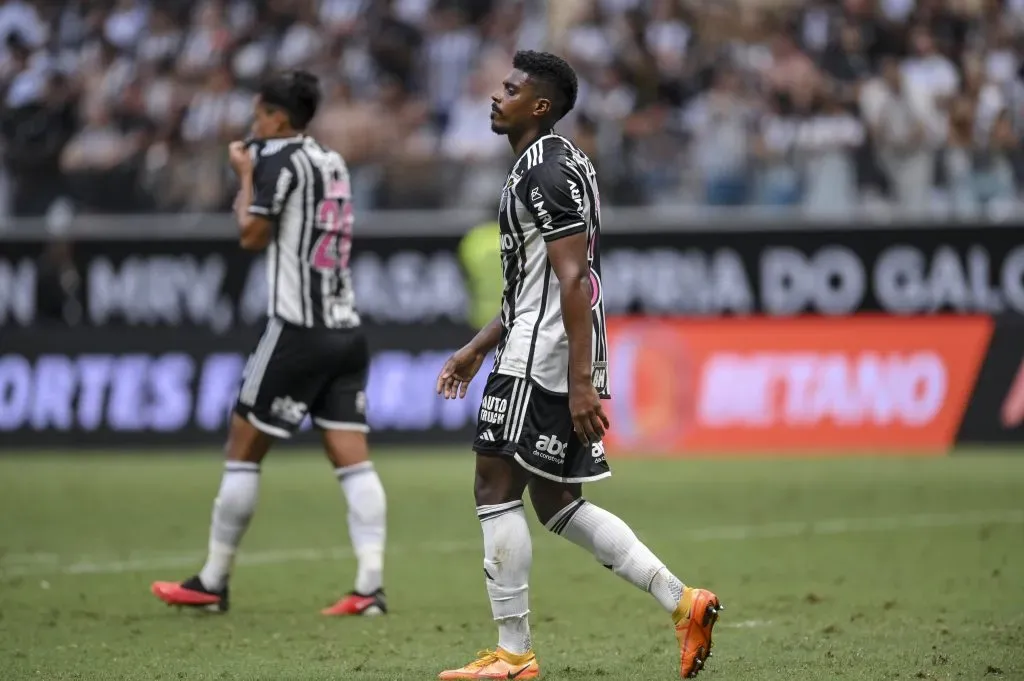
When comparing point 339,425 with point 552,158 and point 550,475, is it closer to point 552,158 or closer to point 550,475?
point 550,475

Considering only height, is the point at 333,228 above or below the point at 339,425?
above

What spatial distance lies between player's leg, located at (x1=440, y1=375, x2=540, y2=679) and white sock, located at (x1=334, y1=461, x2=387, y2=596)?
216 centimetres

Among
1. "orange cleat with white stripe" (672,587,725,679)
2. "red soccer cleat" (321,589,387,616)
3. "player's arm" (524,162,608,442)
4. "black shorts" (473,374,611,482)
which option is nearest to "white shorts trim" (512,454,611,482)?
"black shorts" (473,374,611,482)

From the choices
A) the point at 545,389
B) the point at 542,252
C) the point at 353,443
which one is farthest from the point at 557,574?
the point at 542,252

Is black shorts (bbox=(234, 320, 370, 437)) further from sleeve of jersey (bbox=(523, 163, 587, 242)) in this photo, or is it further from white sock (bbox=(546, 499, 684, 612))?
sleeve of jersey (bbox=(523, 163, 587, 242))

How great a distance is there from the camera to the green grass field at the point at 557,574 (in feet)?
22.8

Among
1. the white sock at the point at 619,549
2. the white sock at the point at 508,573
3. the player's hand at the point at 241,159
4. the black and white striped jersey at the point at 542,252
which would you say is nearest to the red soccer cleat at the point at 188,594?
the player's hand at the point at 241,159

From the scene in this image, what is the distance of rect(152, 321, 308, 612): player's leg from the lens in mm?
8430

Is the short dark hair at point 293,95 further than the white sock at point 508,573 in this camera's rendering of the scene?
Yes

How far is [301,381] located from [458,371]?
1893mm

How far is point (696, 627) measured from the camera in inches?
246

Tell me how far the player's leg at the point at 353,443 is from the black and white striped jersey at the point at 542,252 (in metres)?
2.31

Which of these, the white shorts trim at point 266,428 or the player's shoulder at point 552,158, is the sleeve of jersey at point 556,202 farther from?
the white shorts trim at point 266,428

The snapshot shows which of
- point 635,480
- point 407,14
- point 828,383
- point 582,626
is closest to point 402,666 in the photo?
point 582,626
